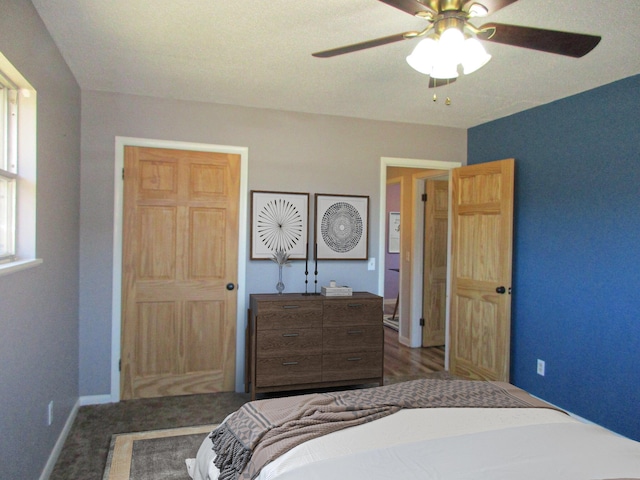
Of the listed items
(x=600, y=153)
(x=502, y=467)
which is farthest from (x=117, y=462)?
(x=600, y=153)

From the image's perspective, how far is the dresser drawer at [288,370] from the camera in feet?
11.0

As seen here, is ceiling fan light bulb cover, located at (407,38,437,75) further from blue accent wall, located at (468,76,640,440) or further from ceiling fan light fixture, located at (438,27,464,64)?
blue accent wall, located at (468,76,640,440)

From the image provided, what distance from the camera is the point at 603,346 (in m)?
3.02

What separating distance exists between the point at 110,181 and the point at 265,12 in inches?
77.1

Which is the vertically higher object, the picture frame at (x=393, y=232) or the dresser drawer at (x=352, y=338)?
the picture frame at (x=393, y=232)

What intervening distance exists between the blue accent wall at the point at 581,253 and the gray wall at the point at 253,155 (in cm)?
101

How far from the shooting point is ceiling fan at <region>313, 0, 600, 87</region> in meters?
1.53

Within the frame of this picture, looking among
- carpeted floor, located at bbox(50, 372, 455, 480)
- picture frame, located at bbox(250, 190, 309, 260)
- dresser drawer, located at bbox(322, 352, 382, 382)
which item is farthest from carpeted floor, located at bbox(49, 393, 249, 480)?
picture frame, located at bbox(250, 190, 309, 260)

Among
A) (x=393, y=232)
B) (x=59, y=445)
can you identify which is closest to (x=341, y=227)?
(x=59, y=445)

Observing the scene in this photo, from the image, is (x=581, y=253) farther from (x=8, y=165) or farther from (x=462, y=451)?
(x=8, y=165)

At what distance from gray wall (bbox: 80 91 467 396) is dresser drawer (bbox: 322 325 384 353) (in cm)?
55

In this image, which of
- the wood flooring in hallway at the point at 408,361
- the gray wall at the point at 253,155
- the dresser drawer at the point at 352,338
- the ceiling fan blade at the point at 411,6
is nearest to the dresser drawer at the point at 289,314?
the dresser drawer at the point at 352,338

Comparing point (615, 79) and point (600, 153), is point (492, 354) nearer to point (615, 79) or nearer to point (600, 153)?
point (600, 153)

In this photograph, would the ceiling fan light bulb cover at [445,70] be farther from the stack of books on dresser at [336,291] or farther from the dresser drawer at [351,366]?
the dresser drawer at [351,366]
